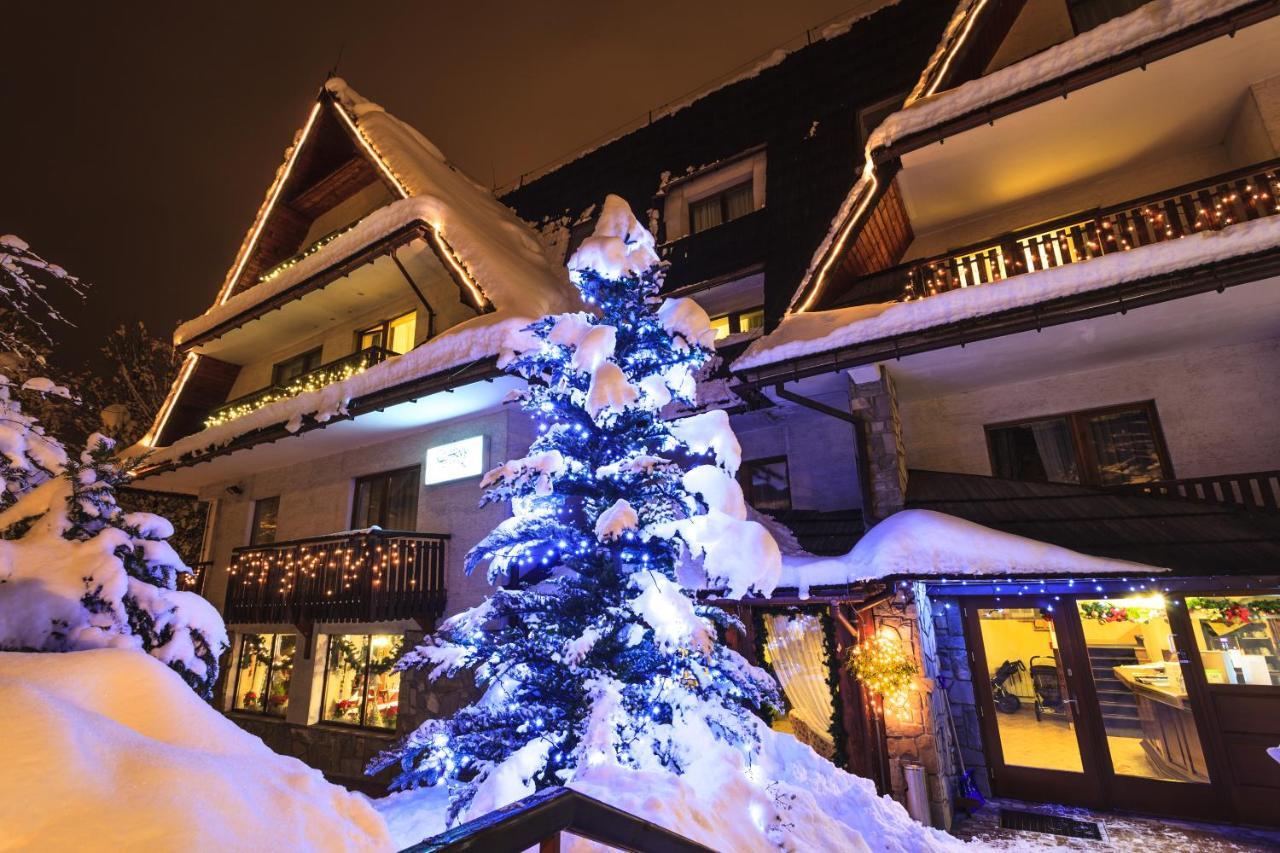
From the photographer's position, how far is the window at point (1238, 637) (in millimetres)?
7672

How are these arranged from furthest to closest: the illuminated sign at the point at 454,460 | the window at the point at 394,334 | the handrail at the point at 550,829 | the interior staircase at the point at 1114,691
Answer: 1. the window at the point at 394,334
2. the illuminated sign at the point at 454,460
3. the interior staircase at the point at 1114,691
4. the handrail at the point at 550,829

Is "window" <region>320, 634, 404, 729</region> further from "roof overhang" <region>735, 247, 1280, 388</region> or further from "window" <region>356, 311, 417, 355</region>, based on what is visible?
"roof overhang" <region>735, 247, 1280, 388</region>

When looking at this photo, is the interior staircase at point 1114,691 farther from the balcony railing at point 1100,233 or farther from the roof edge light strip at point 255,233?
the roof edge light strip at point 255,233

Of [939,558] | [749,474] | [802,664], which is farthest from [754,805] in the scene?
[749,474]

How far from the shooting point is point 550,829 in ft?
6.02

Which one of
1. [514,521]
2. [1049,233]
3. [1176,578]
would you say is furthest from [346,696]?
[1049,233]

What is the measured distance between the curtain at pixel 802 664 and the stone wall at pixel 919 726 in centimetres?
126

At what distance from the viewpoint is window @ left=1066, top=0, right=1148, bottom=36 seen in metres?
9.59

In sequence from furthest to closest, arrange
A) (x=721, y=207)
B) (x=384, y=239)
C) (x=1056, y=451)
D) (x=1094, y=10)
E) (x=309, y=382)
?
(x=721, y=207)
(x=309, y=382)
(x=384, y=239)
(x=1094, y=10)
(x=1056, y=451)

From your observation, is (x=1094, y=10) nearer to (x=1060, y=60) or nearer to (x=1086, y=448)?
(x=1060, y=60)

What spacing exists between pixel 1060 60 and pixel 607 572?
379 inches

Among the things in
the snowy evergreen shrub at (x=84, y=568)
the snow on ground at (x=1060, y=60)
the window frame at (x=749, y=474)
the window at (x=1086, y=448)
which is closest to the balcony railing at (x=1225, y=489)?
the window at (x=1086, y=448)

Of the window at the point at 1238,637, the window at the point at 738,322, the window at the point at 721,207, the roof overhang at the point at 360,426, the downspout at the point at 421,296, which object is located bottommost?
the window at the point at 1238,637

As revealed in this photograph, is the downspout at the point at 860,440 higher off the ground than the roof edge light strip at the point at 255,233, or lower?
lower
